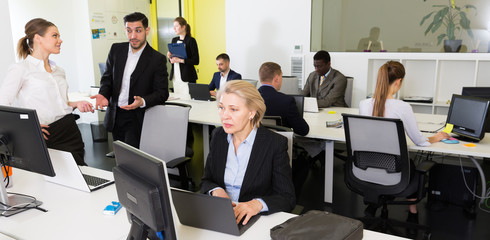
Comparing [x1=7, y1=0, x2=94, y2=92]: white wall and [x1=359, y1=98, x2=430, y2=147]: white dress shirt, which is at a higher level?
[x1=7, y1=0, x2=94, y2=92]: white wall

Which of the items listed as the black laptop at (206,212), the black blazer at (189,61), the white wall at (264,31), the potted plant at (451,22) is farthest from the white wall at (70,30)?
the black laptop at (206,212)

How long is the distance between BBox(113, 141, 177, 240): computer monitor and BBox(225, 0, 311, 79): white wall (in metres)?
5.34

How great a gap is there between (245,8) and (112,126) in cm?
417

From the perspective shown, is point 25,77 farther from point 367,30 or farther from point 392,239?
point 367,30

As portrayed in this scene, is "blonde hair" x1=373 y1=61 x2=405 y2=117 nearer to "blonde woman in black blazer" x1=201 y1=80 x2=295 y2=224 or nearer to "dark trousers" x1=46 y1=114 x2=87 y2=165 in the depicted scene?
"blonde woman in black blazer" x1=201 y1=80 x2=295 y2=224

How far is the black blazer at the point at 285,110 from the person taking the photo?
3.40 m

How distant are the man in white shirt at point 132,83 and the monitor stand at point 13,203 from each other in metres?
1.32

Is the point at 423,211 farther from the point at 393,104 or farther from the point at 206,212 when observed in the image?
the point at 206,212

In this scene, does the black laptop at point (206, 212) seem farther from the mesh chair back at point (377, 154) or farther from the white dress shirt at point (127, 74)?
the white dress shirt at point (127, 74)

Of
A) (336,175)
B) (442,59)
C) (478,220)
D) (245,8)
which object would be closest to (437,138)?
(478,220)

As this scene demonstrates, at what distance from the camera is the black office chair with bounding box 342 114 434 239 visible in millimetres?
2725

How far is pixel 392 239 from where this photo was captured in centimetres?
163

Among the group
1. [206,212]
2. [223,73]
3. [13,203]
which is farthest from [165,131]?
[223,73]

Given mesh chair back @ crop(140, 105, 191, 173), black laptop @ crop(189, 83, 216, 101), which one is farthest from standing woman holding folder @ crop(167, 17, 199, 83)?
mesh chair back @ crop(140, 105, 191, 173)
